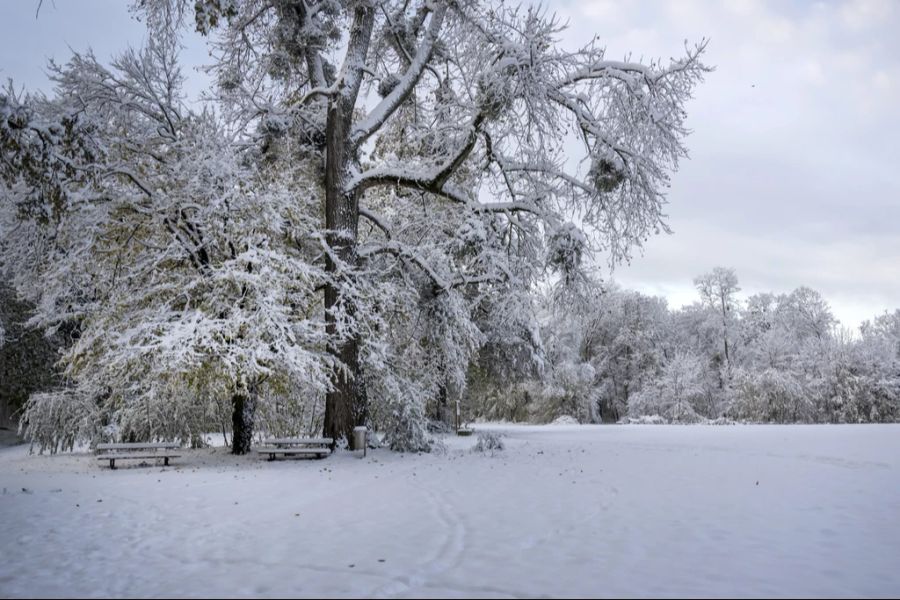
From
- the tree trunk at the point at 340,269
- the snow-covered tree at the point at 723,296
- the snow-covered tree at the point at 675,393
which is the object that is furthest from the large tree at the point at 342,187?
the snow-covered tree at the point at 723,296

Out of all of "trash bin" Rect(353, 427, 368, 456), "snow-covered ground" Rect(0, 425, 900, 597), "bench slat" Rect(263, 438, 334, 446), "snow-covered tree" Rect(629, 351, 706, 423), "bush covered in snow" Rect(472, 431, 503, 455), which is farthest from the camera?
"snow-covered tree" Rect(629, 351, 706, 423)

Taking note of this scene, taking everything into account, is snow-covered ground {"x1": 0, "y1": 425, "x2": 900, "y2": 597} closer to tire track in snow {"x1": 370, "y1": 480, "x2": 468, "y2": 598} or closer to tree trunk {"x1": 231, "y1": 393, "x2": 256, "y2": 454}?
tire track in snow {"x1": 370, "y1": 480, "x2": 468, "y2": 598}

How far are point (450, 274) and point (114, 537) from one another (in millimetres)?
9659

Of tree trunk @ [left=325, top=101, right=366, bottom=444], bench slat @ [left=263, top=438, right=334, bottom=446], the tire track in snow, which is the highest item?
tree trunk @ [left=325, top=101, right=366, bottom=444]

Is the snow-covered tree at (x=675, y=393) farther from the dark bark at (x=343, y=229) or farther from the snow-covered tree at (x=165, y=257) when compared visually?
the snow-covered tree at (x=165, y=257)

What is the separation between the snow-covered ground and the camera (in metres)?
3.81

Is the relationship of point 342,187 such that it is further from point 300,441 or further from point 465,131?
point 300,441

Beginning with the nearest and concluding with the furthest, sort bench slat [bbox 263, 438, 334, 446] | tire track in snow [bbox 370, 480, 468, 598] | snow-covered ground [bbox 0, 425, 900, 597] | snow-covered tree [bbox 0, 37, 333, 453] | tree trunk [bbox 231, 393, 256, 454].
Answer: tire track in snow [bbox 370, 480, 468, 598], snow-covered ground [bbox 0, 425, 900, 597], snow-covered tree [bbox 0, 37, 333, 453], bench slat [bbox 263, 438, 334, 446], tree trunk [bbox 231, 393, 256, 454]

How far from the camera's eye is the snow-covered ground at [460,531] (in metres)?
3.81

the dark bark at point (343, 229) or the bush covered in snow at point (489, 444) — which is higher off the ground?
the dark bark at point (343, 229)

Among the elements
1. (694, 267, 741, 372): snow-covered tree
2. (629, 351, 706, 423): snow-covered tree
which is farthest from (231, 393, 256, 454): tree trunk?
(694, 267, 741, 372): snow-covered tree

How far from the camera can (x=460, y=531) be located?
5.23 metres

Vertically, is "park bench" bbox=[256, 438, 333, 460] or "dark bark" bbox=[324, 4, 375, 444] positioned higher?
"dark bark" bbox=[324, 4, 375, 444]

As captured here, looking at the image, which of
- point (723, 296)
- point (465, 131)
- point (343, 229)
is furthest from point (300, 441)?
point (723, 296)
